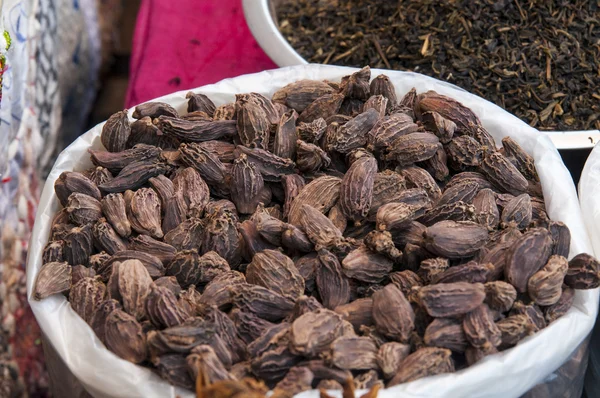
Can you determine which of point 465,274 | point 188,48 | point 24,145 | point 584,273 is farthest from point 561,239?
point 188,48

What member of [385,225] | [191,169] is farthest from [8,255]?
[385,225]

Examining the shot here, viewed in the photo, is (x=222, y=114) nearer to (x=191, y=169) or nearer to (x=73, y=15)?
(x=191, y=169)

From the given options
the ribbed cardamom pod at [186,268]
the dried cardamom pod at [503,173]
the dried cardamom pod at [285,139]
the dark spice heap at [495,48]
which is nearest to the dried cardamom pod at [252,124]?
the dried cardamom pod at [285,139]

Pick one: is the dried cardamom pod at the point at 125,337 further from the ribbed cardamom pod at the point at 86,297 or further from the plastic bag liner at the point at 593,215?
the plastic bag liner at the point at 593,215

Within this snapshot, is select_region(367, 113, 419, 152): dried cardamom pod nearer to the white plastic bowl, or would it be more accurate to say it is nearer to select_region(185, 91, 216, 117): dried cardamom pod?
select_region(185, 91, 216, 117): dried cardamom pod

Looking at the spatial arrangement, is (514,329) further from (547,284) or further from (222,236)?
(222,236)
